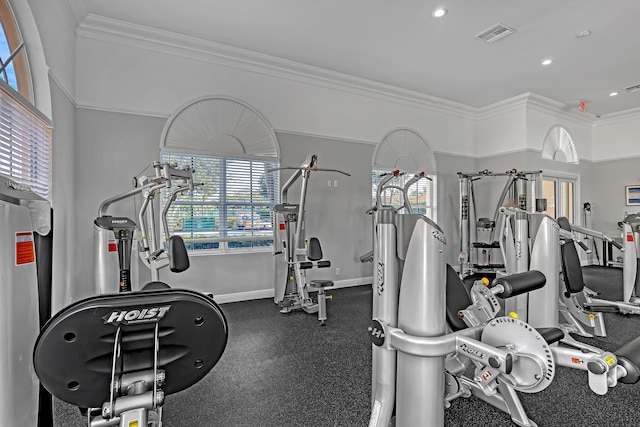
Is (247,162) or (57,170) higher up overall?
(247,162)

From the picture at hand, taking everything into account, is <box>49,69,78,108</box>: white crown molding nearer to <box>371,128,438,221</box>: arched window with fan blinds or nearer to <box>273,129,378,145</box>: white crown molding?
<box>273,129,378,145</box>: white crown molding

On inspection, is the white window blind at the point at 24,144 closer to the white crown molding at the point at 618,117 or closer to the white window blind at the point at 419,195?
the white window blind at the point at 419,195

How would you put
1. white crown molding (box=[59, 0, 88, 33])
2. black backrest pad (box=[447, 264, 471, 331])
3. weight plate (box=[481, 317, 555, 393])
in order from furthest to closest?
white crown molding (box=[59, 0, 88, 33]) < black backrest pad (box=[447, 264, 471, 331]) < weight plate (box=[481, 317, 555, 393])

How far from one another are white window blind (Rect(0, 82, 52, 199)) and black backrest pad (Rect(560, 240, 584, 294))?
430cm

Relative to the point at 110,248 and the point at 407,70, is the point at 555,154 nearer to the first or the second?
the point at 407,70

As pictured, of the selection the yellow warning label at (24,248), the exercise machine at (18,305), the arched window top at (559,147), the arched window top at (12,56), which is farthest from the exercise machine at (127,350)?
the arched window top at (559,147)

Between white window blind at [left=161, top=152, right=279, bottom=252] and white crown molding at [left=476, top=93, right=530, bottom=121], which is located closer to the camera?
white window blind at [left=161, top=152, right=279, bottom=252]

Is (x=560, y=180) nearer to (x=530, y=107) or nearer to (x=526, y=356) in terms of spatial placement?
(x=530, y=107)

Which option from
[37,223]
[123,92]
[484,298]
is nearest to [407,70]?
[123,92]

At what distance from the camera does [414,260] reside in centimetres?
122

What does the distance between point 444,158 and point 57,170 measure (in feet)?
19.3

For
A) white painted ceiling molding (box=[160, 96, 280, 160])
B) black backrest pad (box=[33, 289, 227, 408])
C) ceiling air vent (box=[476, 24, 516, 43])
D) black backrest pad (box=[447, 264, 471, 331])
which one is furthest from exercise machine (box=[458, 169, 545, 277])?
black backrest pad (box=[33, 289, 227, 408])

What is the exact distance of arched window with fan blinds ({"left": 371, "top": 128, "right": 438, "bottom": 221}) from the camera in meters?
5.70

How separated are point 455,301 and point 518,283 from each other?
1.42ft
